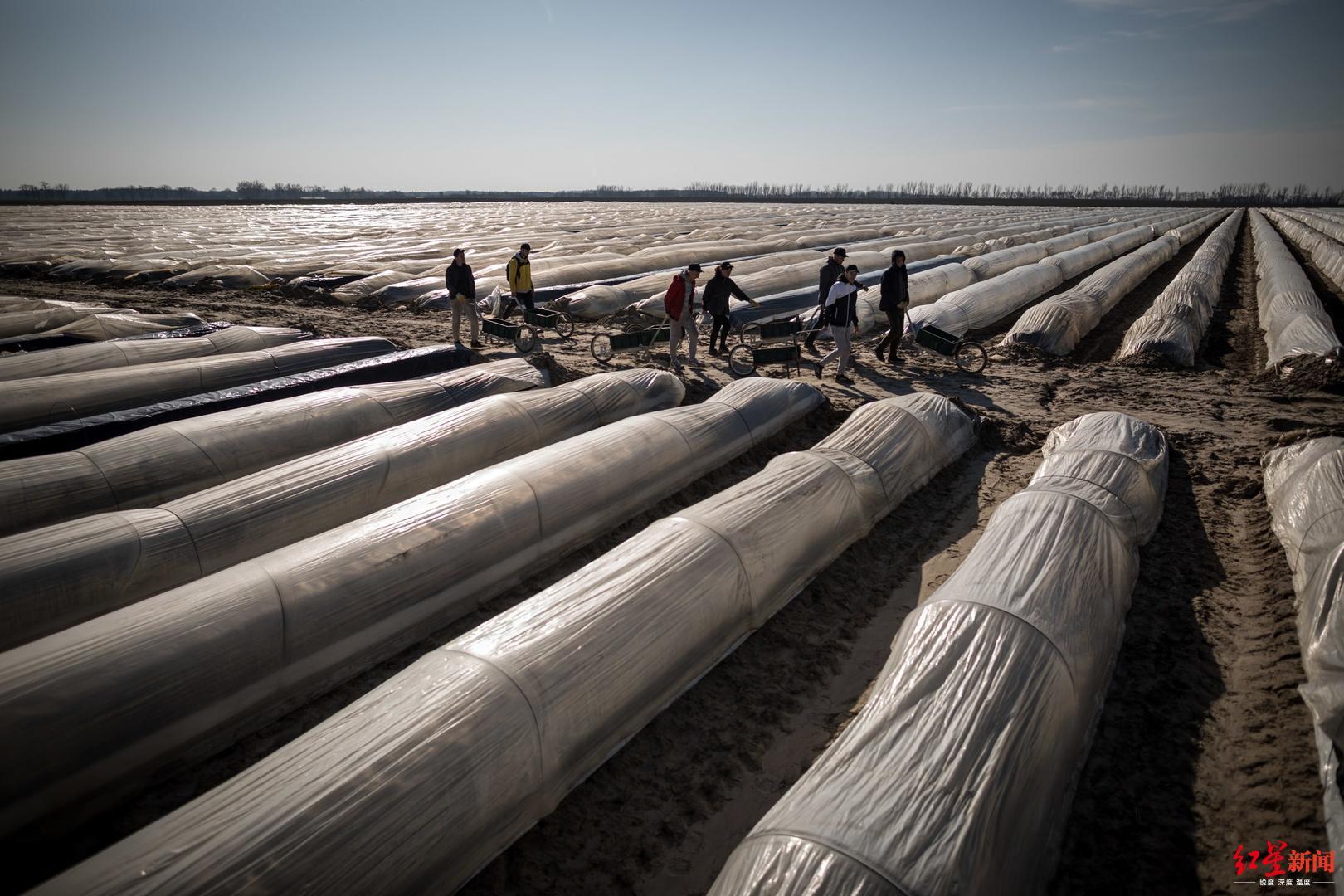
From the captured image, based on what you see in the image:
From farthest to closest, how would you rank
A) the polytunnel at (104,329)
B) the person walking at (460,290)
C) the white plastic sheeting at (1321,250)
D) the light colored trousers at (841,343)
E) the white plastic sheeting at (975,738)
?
the white plastic sheeting at (1321,250)
the person walking at (460,290)
the polytunnel at (104,329)
the light colored trousers at (841,343)
the white plastic sheeting at (975,738)

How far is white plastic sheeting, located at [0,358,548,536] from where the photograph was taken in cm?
564

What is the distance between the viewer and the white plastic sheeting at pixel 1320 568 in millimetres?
3428

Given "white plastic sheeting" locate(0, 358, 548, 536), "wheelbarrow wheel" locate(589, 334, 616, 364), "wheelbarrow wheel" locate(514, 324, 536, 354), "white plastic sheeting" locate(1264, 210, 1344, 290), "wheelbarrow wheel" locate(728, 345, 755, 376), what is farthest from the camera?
"white plastic sheeting" locate(1264, 210, 1344, 290)

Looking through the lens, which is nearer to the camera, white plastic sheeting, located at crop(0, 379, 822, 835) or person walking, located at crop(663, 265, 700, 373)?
white plastic sheeting, located at crop(0, 379, 822, 835)

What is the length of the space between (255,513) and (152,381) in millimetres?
5078

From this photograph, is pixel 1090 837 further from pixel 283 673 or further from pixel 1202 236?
pixel 1202 236

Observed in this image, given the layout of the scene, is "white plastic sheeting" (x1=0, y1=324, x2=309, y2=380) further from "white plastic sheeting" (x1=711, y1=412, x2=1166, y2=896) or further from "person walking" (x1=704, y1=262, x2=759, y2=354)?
"white plastic sheeting" (x1=711, y1=412, x2=1166, y2=896)

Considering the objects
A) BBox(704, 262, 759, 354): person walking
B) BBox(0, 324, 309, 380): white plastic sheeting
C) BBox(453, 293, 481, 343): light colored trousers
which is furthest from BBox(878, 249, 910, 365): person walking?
BBox(0, 324, 309, 380): white plastic sheeting

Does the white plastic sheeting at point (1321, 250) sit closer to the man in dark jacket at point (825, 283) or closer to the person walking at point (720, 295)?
the man in dark jacket at point (825, 283)

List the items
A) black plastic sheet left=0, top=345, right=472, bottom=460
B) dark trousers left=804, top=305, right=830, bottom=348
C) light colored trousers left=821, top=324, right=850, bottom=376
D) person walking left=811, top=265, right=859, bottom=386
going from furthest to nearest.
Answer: dark trousers left=804, top=305, right=830, bottom=348 → light colored trousers left=821, top=324, right=850, bottom=376 → person walking left=811, top=265, right=859, bottom=386 → black plastic sheet left=0, top=345, right=472, bottom=460

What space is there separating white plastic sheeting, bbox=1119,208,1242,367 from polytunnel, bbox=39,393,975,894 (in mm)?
9338

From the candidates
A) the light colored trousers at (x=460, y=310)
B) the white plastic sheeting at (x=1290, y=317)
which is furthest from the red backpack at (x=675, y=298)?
the white plastic sheeting at (x=1290, y=317)

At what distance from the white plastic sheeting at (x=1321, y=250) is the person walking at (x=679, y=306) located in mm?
22378

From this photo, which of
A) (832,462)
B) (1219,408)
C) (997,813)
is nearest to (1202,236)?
(1219,408)
